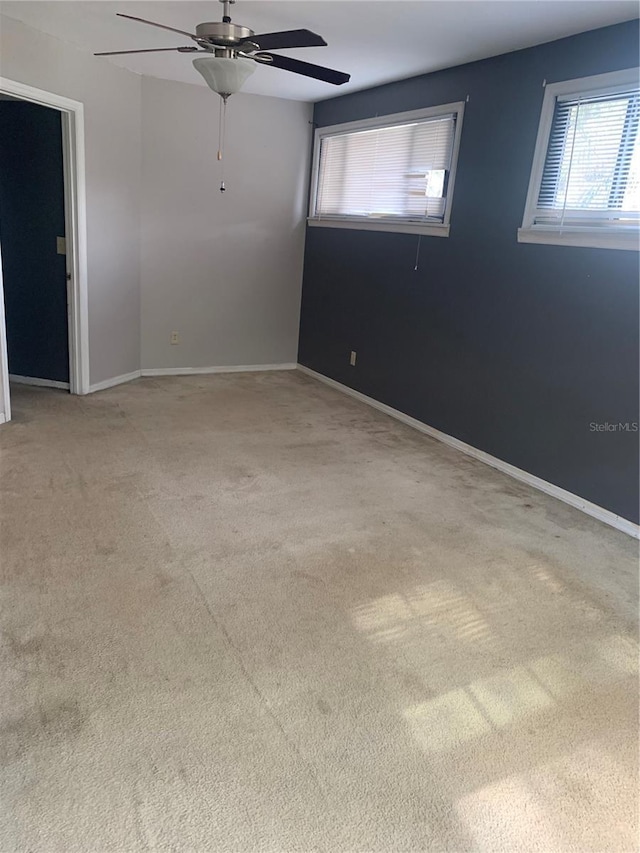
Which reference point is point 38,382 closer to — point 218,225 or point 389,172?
point 218,225

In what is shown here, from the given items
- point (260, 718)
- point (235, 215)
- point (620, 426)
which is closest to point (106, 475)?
point (260, 718)

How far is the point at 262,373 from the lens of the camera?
5840 mm

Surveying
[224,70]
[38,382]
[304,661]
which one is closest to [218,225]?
[38,382]

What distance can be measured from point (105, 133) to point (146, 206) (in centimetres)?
67

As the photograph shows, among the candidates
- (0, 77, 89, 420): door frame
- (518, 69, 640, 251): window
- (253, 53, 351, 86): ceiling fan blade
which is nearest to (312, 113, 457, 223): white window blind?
(518, 69, 640, 251): window

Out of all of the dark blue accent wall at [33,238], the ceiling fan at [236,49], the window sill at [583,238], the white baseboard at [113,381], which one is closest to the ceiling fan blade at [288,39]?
the ceiling fan at [236,49]

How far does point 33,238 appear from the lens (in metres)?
4.55

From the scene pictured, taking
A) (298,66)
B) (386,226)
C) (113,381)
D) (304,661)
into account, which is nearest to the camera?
(304,661)

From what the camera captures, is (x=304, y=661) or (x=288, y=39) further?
(x=288, y=39)

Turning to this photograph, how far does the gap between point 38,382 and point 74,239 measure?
1.24m

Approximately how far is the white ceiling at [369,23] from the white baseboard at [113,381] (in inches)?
92.9

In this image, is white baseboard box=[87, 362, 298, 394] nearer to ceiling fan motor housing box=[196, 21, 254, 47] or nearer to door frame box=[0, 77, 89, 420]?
door frame box=[0, 77, 89, 420]

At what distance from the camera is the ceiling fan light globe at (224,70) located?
8.93 feet

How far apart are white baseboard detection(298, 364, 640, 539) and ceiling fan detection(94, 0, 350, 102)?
93.5 inches
